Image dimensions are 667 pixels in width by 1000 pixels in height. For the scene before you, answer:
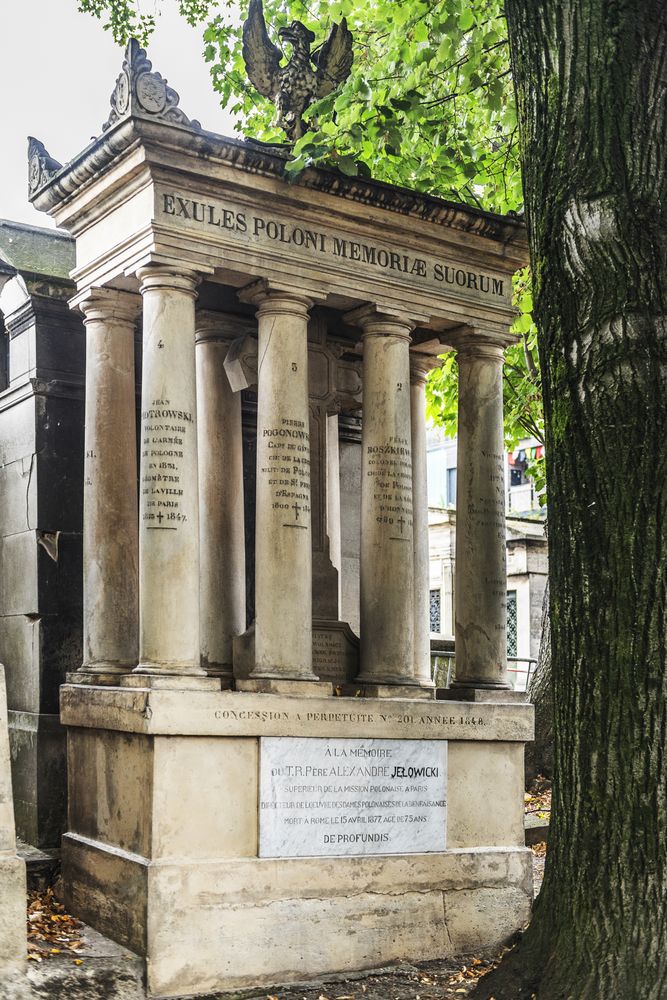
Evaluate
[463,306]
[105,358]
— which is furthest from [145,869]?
[463,306]

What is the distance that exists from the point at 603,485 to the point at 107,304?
4416 mm

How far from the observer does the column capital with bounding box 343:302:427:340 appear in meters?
9.36

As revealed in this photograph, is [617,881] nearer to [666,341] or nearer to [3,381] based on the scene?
[666,341]

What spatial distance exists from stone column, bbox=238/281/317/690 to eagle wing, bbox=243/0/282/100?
5.78 ft

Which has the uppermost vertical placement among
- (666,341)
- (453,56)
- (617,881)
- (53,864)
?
(453,56)

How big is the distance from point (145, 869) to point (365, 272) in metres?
4.70

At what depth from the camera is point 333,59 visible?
9.46 metres

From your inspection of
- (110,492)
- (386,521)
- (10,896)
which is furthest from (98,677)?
(10,896)

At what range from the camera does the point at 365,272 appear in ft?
30.3

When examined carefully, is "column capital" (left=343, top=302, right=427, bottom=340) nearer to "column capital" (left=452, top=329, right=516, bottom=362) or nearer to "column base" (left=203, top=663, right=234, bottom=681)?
"column capital" (left=452, top=329, right=516, bottom=362)

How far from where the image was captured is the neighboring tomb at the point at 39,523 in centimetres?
927

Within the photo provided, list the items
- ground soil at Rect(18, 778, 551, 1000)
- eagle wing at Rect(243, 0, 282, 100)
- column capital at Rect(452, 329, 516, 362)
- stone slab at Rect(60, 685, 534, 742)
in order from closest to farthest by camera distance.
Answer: ground soil at Rect(18, 778, 551, 1000), stone slab at Rect(60, 685, 534, 742), eagle wing at Rect(243, 0, 282, 100), column capital at Rect(452, 329, 516, 362)

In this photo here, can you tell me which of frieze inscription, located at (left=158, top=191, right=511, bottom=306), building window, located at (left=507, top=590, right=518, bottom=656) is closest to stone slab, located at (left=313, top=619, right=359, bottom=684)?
frieze inscription, located at (left=158, top=191, right=511, bottom=306)

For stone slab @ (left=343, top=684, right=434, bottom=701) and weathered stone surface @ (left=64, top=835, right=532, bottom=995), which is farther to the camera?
stone slab @ (left=343, top=684, right=434, bottom=701)
